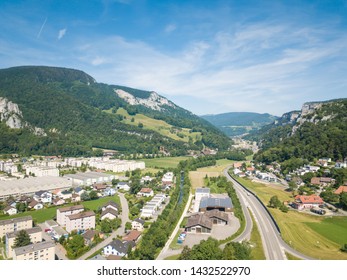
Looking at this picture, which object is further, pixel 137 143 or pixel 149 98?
pixel 149 98

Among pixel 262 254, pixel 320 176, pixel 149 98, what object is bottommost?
pixel 262 254

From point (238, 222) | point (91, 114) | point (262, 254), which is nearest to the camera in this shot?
point (262, 254)

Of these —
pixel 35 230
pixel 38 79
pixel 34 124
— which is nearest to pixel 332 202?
pixel 35 230

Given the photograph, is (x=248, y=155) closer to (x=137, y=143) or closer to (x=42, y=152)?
(x=137, y=143)

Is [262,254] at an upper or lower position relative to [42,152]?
lower

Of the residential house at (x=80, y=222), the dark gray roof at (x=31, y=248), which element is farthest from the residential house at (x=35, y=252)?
the residential house at (x=80, y=222)

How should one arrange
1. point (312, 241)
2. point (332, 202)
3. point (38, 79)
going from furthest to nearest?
1. point (38, 79)
2. point (332, 202)
3. point (312, 241)

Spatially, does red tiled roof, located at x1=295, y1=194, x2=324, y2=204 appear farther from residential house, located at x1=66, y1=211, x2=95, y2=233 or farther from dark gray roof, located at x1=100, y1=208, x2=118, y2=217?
residential house, located at x1=66, y1=211, x2=95, y2=233
